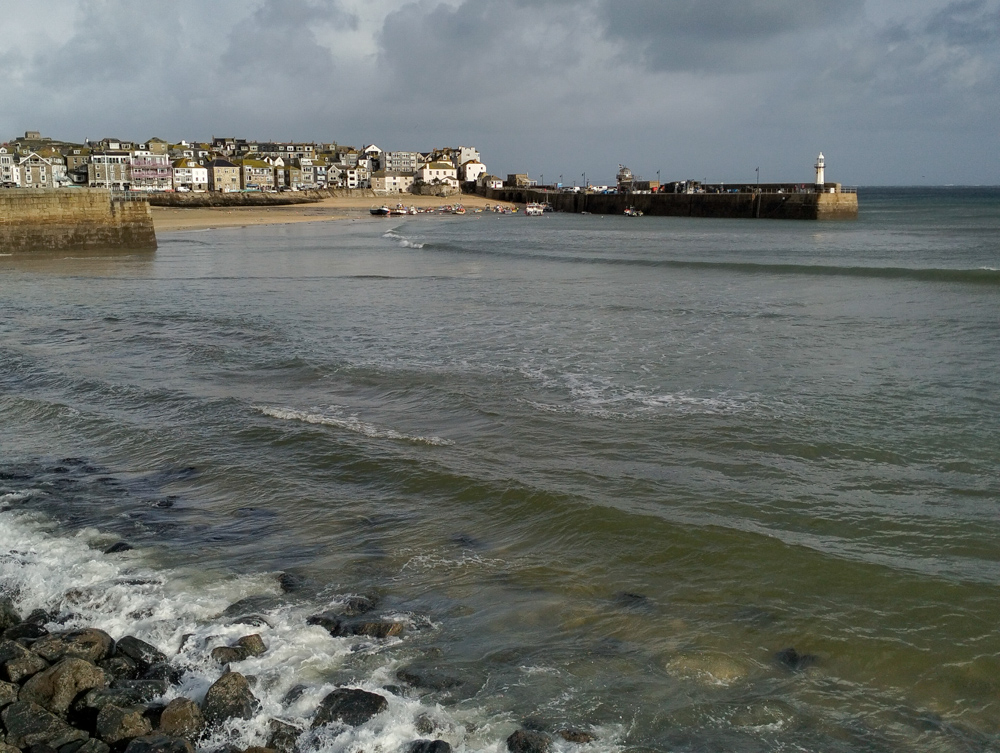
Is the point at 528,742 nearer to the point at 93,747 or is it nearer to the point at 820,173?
the point at 93,747

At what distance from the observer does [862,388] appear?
441 inches

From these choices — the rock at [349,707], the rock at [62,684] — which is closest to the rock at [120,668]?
the rock at [62,684]

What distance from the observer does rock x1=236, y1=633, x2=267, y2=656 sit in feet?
16.6

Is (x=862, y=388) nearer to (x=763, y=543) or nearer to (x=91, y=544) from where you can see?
(x=763, y=543)

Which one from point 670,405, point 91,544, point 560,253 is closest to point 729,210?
point 560,253

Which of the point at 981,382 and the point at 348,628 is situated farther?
the point at 981,382

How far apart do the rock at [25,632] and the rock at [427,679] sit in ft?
7.26

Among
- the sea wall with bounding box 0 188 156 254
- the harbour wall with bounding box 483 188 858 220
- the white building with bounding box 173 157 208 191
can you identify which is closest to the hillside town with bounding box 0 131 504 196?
the white building with bounding box 173 157 208 191

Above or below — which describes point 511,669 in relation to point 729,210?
below

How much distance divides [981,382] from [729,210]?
68172mm

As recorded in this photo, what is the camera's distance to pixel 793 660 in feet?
16.5

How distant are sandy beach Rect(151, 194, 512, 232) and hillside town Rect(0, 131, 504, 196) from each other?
8.54 metres

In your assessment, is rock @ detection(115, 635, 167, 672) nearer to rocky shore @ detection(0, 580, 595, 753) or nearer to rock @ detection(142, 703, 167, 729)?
rocky shore @ detection(0, 580, 595, 753)

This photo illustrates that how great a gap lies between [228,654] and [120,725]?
0.82 meters
